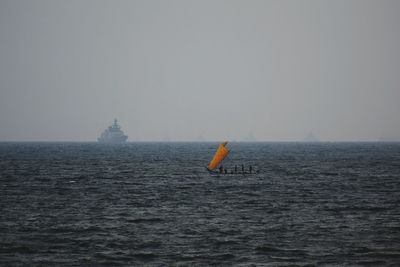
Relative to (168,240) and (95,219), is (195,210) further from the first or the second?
(168,240)

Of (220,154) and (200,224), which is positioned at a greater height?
(220,154)

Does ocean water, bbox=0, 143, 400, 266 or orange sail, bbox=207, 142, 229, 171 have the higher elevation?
orange sail, bbox=207, 142, 229, 171

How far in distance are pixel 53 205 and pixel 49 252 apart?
21.9 meters

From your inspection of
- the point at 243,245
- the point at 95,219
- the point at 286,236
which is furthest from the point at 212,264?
the point at 95,219

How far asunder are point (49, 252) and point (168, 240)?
7.91 metres

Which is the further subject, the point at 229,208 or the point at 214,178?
the point at 214,178

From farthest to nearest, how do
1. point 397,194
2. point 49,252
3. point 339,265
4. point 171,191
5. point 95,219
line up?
point 171,191 → point 397,194 → point 95,219 → point 49,252 → point 339,265

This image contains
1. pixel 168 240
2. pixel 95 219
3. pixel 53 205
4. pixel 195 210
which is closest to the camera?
pixel 168 240

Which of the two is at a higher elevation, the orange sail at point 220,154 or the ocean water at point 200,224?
the orange sail at point 220,154

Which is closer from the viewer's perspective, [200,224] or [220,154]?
[200,224]

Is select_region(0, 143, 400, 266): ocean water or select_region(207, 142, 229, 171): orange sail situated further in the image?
select_region(207, 142, 229, 171): orange sail

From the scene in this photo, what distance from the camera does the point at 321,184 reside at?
79.5 meters

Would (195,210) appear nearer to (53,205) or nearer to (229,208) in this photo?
(229,208)

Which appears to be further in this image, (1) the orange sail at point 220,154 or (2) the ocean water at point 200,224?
(1) the orange sail at point 220,154
